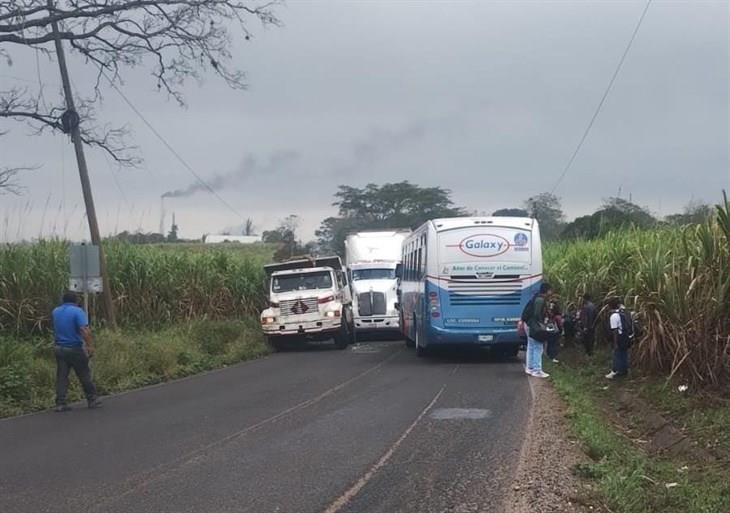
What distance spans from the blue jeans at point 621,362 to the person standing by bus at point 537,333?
1671mm

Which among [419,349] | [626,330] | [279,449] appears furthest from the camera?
[419,349]

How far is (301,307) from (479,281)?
25.8ft

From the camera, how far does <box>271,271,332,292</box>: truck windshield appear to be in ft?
91.2

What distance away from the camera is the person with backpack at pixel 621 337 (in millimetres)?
15203

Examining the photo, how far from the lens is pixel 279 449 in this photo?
1022 centimetres

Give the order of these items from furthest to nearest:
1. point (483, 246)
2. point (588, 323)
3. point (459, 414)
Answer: point (483, 246) < point (588, 323) < point (459, 414)

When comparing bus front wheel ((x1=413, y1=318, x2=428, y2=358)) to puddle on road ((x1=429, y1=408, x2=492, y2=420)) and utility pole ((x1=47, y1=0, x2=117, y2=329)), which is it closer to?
utility pole ((x1=47, y1=0, x2=117, y2=329))

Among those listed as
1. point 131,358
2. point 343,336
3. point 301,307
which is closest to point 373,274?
point 343,336

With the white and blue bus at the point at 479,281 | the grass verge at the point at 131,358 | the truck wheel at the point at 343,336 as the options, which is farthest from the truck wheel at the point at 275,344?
the white and blue bus at the point at 479,281

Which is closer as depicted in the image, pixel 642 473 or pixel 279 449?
pixel 642 473

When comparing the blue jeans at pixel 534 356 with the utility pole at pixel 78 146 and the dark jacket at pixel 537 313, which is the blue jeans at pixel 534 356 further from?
the utility pole at pixel 78 146

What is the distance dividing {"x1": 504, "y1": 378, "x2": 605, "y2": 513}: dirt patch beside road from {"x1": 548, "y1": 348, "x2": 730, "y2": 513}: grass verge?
0.47 ft

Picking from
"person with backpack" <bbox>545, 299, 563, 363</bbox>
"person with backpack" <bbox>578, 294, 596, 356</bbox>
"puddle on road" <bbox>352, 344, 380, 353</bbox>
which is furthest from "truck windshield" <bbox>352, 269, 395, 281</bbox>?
"person with backpack" <bbox>578, 294, 596, 356</bbox>

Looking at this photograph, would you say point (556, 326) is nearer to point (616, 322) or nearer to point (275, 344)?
point (616, 322)
